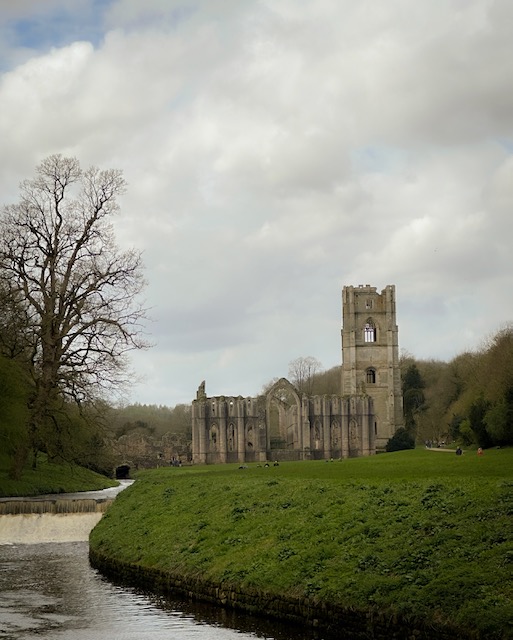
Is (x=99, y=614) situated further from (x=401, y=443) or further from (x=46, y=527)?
(x=401, y=443)

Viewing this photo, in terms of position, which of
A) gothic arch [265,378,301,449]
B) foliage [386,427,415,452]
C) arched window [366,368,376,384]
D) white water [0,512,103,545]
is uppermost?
arched window [366,368,376,384]

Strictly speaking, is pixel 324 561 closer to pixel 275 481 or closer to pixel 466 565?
pixel 466 565

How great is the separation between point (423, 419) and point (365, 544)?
8958 cm

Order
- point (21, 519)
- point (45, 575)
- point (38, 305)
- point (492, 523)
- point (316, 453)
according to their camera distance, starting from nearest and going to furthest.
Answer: point (492, 523) → point (45, 575) → point (21, 519) → point (38, 305) → point (316, 453)

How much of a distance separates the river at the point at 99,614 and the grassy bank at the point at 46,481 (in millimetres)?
17928

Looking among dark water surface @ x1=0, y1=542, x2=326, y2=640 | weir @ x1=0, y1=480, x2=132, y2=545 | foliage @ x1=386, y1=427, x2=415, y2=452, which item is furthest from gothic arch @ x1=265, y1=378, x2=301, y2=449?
dark water surface @ x1=0, y1=542, x2=326, y2=640

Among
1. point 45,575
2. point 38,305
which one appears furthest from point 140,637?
point 38,305

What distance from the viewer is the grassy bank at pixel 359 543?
15336 millimetres

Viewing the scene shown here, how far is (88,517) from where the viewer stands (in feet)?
118

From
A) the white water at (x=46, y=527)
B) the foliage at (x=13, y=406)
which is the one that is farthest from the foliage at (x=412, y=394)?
the white water at (x=46, y=527)

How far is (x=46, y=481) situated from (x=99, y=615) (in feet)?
98.2

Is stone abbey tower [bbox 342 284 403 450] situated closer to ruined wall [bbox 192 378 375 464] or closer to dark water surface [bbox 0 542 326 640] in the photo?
ruined wall [bbox 192 378 375 464]

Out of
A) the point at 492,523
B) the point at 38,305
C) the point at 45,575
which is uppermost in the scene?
the point at 38,305

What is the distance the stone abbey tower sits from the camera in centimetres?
11344
